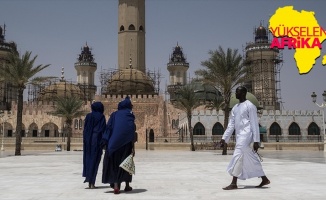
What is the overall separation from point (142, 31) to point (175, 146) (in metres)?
29.9

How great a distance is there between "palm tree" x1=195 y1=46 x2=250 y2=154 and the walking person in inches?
765

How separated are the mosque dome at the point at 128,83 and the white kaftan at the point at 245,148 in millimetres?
51168

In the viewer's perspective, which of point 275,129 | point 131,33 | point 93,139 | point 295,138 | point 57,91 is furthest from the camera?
point 57,91

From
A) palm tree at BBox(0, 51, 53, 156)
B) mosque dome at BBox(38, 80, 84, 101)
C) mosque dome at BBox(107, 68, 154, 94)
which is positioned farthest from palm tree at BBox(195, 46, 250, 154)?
mosque dome at BBox(38, 80, 84, 101)

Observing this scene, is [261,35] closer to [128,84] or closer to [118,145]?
[128,84]

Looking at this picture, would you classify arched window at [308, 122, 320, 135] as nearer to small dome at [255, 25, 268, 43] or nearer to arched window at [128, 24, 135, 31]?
arched window at [128, 24, 135, 31]

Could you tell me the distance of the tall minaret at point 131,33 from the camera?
58406mm

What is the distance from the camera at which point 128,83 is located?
5812 centimetres

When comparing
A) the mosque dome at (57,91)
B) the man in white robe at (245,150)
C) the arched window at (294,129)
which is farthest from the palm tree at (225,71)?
the mosque dome at (57,91)

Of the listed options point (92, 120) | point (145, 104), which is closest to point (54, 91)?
point (145, 104)

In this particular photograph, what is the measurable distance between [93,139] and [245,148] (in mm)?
2742

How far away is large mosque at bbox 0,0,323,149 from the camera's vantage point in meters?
44.5

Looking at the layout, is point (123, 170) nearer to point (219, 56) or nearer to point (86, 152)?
point (86, 152)

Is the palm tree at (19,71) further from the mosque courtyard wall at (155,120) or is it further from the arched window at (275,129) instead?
the arched window at (275,129)
